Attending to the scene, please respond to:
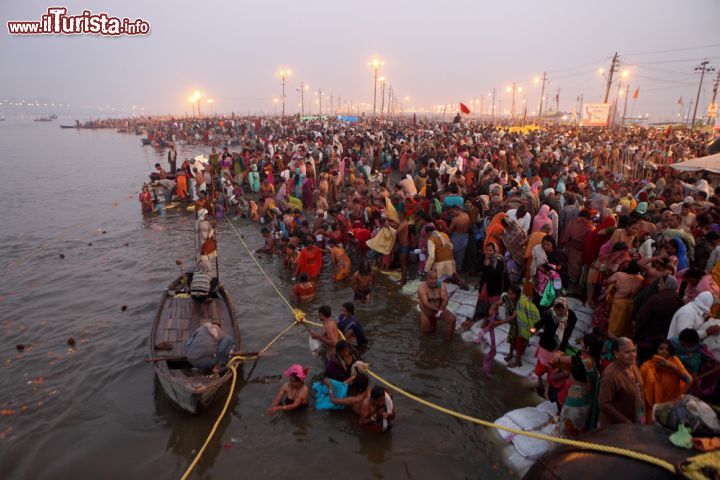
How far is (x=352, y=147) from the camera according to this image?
24.5 metres

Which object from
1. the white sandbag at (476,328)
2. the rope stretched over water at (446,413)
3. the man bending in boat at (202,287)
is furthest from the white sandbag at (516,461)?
the man bending in boat at (202,287)

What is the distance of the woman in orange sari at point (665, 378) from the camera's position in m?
4.55

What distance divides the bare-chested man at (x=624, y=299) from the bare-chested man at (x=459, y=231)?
13.1ft

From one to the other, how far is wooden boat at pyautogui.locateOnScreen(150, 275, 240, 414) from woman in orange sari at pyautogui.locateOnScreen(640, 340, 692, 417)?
5340mm

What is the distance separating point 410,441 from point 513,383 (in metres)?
1.97

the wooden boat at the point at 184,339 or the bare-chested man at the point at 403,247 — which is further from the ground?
the bare-chested man at the point at 403,247

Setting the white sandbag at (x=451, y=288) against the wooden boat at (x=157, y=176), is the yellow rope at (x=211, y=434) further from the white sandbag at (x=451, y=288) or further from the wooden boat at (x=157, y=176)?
the wooden boat at (x=157, y=176)

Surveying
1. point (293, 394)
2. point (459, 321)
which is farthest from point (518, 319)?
point (293, 394)

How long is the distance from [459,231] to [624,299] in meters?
4.27

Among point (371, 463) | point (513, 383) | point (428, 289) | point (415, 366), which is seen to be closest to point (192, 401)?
point (371, 463)

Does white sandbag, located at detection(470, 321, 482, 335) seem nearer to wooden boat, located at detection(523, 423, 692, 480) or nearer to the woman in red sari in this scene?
the woman in red sari

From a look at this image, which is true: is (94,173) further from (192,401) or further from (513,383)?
(513,383)

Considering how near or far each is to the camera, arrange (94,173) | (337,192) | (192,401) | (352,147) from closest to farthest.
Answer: (192,401) → (337,192) → (352,147) → (94,173)

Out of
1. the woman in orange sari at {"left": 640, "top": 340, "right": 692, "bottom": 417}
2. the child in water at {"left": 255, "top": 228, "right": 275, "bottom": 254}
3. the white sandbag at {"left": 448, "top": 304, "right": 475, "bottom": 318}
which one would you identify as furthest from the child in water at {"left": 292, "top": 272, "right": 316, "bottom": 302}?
the woman in orange sari at {"left": 640, "top": 340, "right": 692, "bottom": 417}
